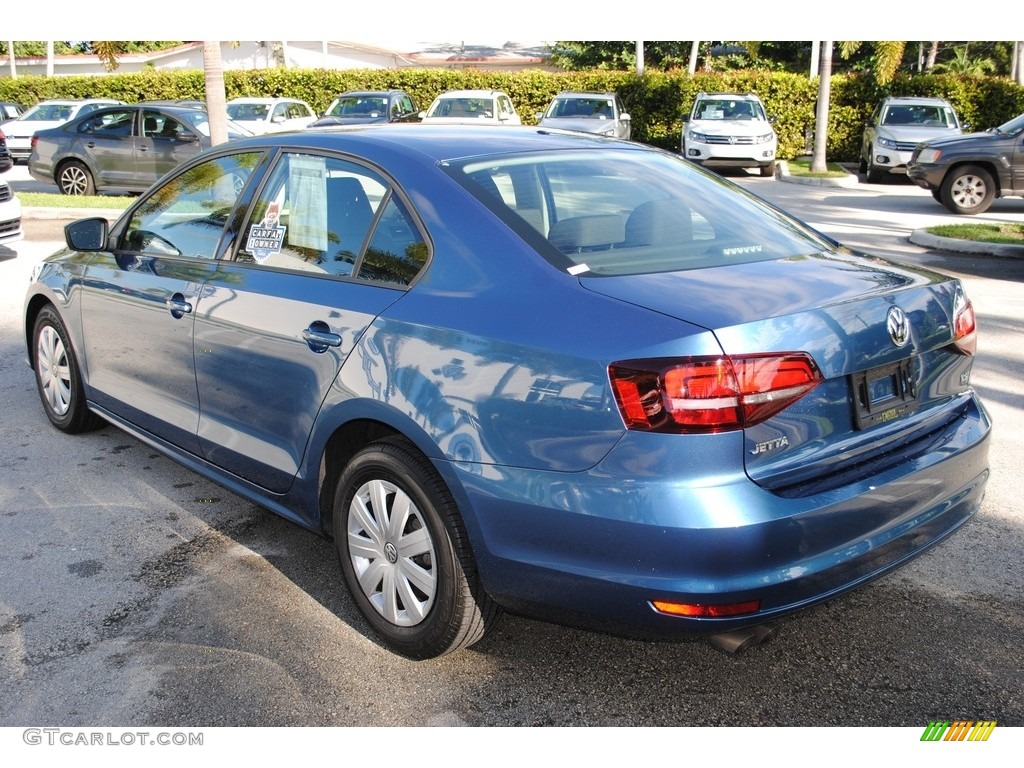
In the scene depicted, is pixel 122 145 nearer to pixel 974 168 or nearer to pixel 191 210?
pixel 974 168

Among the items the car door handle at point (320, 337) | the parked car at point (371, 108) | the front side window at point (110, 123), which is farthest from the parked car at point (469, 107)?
the car door handle at point (320, 337)

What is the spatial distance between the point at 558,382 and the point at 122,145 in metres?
16.2

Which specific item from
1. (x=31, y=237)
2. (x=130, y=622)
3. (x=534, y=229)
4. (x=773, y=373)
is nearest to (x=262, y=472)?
(x=130, y=622)

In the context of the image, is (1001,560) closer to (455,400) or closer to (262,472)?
(455,400)

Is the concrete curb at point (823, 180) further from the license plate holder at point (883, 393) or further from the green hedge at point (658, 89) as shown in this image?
the license plate holder at point (883, 393)

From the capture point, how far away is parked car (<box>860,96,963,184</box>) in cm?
2108

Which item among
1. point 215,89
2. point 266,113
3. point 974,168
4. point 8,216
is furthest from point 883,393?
point 266,113

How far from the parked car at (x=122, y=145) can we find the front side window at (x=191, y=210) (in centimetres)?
1239

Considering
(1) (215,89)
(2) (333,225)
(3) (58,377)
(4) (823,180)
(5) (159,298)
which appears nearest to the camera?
(2) (333,225)

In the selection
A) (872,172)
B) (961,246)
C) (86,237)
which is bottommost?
(961,246)

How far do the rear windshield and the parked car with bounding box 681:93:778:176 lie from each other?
1921 cm

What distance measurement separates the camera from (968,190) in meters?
16.1

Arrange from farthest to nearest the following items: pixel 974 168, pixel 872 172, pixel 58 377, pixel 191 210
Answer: pixel 872 172
pixel 974 168
pixel 58 377
pixel 191 210

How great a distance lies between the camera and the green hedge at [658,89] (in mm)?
26453
